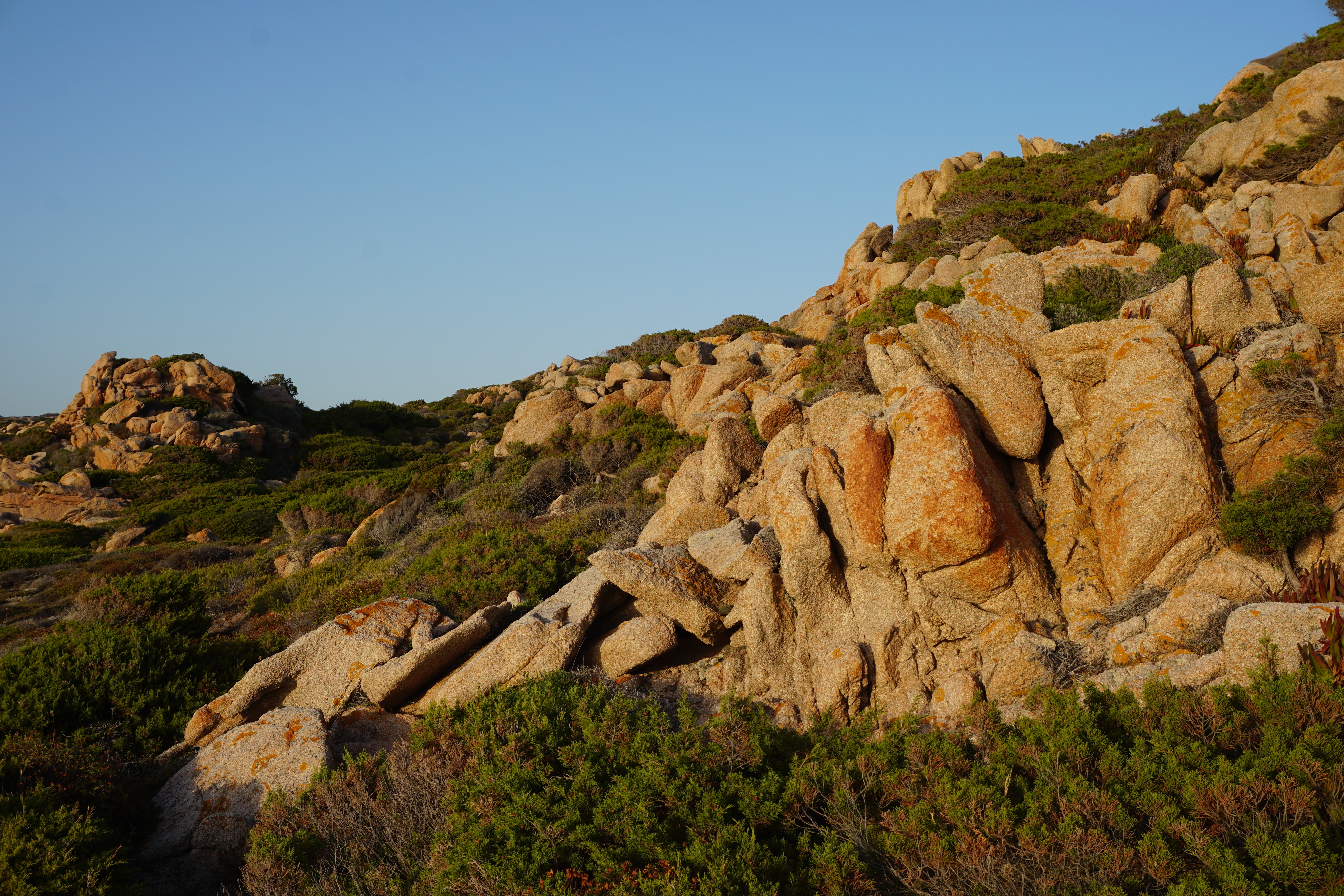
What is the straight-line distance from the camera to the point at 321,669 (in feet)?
31.7

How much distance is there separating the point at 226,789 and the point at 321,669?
2368mm

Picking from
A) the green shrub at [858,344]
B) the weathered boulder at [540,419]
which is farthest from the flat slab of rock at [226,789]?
Answer: the weathered boulder at [540,419]

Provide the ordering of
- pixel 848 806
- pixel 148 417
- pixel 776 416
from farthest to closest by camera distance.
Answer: pixel 148 417 → pixel 776 416 → pixel 848 806

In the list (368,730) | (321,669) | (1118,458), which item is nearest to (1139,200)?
(1118,458)

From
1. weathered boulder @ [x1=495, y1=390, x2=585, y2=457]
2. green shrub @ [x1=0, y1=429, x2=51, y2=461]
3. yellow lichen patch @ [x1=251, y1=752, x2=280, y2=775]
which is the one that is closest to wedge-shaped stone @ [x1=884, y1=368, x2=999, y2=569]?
yellow lichen patch @ [x1=251, y1=752, x2=280, y2=775]

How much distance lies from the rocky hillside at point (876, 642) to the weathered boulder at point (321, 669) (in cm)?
5

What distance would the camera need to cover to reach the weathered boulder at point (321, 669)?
9.14 m

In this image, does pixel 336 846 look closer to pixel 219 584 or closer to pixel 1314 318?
pixel 1314 318

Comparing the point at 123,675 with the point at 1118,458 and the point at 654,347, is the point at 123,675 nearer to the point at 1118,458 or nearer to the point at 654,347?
the point at 1118,458

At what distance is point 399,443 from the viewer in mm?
44750

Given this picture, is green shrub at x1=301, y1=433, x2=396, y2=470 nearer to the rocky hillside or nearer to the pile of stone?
the pile of stone

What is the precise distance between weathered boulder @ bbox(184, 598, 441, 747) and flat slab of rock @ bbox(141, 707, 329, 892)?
2.86 feet

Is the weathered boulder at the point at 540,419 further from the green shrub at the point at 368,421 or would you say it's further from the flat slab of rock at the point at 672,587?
the green shrub at the point at 368,421

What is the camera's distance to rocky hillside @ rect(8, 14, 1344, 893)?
5.07 meters
